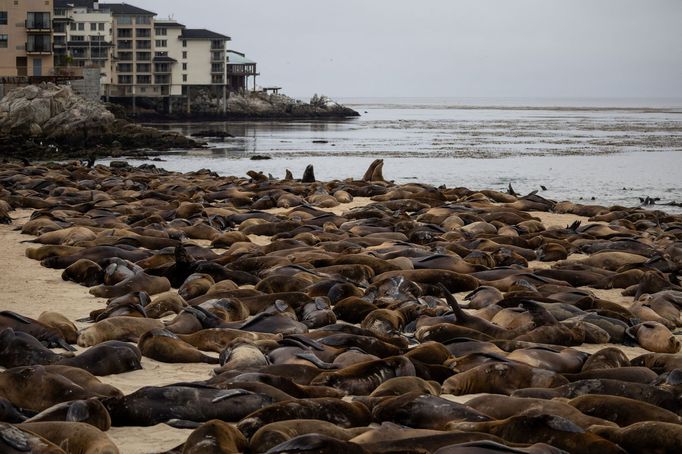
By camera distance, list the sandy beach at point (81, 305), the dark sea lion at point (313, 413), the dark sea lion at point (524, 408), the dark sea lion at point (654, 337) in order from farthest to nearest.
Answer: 1. the dark sea lion at point (654, 337)
2. the sandy beach at point (81, 305)
3. the dark sea lion at point (524, 408)
4. the dark sea lion at point (313, 413)

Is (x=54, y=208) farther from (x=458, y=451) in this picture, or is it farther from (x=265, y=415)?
(x=458, y=451)

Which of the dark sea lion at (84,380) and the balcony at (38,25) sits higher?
the balcony at (38,25)

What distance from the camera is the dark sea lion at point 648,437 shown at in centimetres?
515

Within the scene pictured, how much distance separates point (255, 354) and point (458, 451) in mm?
2841

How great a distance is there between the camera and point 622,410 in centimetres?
572

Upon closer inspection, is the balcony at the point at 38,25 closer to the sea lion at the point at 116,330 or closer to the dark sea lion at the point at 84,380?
the sea lion at the point at 116,330

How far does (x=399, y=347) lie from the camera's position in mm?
7668

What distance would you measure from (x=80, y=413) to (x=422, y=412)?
2.00 m

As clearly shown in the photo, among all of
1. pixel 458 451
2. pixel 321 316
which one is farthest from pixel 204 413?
pixel 321 316

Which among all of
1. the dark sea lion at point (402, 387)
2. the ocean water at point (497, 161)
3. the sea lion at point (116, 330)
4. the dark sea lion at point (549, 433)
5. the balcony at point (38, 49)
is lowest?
the ocean water at point (497, 161)

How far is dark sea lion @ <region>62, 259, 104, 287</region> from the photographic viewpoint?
11203 millimetres

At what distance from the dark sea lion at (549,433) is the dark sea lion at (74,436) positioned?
2.00m

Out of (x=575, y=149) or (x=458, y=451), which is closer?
(x=458, y=451)

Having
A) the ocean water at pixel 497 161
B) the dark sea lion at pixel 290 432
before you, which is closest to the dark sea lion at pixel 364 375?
the dark sea lion at pixel 290 432
